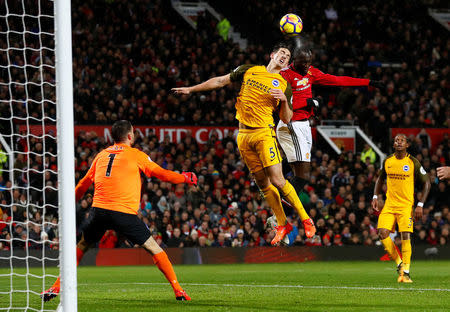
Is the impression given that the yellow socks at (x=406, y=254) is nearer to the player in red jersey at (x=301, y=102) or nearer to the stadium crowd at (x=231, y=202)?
the player in red jersey at (x=301, y=102)

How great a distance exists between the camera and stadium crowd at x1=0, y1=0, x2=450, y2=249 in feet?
69.9

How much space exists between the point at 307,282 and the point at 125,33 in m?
16.2

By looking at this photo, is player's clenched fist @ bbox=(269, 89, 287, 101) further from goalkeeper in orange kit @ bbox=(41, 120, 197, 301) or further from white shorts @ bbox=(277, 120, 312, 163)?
goalkeeper in orange kit @ bbox=(41, 120, 197, 301)

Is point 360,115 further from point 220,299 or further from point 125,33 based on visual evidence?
point 220,299

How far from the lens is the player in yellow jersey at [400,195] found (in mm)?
14055

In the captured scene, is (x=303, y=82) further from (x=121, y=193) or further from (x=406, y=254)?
(x=406, y=254)

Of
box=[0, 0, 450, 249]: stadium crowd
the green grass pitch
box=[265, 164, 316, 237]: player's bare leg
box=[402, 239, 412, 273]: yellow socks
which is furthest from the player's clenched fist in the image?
box=[0, 0, 450, 249]: stadium crowd

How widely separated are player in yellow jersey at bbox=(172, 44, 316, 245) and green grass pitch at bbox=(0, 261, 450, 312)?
1105 mm

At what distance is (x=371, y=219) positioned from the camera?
23531 millimetres

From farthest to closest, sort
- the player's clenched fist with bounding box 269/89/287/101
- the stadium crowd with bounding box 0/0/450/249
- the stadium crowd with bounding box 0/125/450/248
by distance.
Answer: the stadium crowd with bounding box 0/0/450/249, the stadium crowd with bounding box 0/125/450/248, the player's clenched fist with bounding box 269/89/287/101

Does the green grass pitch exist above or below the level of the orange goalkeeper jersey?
below

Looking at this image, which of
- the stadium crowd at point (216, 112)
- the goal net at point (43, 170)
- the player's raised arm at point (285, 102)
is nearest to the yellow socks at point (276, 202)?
the player's raised arm at point (285, 102)

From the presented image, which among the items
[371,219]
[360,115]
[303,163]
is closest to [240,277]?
[303,163]

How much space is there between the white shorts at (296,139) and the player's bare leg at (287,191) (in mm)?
523
